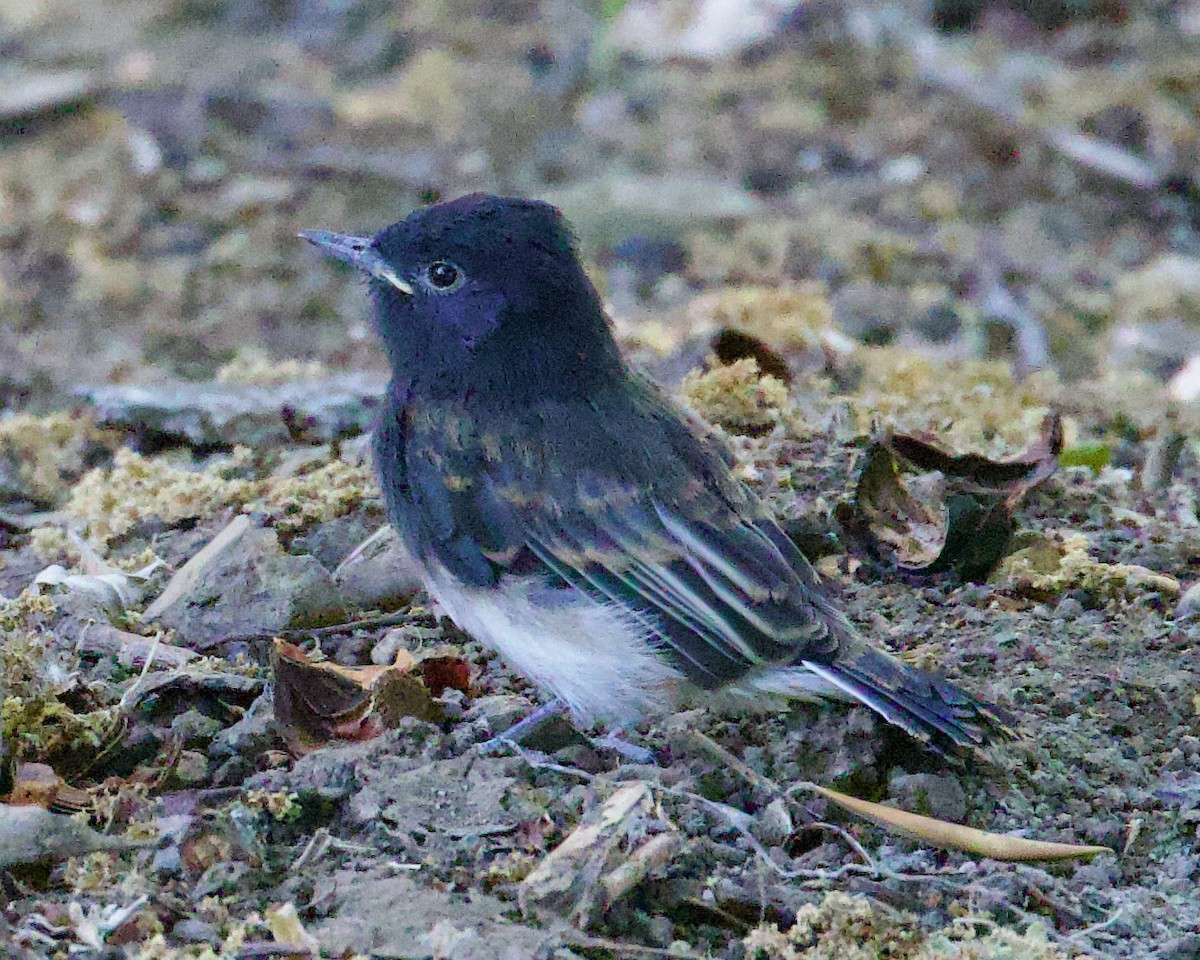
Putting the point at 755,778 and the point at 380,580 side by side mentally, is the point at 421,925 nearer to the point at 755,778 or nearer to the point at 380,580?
the point at 755,778

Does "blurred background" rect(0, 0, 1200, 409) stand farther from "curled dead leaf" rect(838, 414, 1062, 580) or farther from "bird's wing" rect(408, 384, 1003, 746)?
"bird's wing" rect(408, 384, 1003, 746)

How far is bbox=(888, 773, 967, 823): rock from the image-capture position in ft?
11.7

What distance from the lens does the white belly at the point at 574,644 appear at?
12.6ft

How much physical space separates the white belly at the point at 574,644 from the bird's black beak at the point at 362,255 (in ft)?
2.79

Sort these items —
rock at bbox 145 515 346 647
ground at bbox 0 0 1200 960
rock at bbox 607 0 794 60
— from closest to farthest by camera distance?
ground at bbox 0 0 1200 960
rock at bbox 145 515 346 647
rock at bbox 607 0 794 60

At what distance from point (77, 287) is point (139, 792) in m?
5.25

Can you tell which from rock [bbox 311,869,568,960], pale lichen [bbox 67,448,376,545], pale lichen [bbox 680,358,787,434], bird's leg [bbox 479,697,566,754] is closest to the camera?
rock [bbox 311,869,568,960]

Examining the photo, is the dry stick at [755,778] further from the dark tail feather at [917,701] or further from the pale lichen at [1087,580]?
the pale lichen at [1087,580]

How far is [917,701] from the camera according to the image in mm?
3578

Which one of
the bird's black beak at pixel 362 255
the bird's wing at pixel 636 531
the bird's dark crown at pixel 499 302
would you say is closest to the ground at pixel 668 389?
the bird's wing at pixel 636 531

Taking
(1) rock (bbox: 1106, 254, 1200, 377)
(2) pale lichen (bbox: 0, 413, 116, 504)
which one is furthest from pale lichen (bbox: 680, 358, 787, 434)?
(1) rock (bbox: 1106, 254, 1200, 377)

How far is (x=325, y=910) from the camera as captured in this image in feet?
10.2

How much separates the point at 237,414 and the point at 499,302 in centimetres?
182

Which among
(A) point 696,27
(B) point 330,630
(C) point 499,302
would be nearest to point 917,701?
(C) point 499,302
